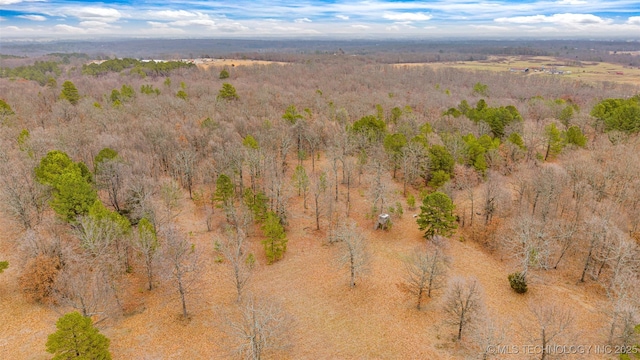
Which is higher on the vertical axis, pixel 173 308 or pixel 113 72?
pixel 113 72

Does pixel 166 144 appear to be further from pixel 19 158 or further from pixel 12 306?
pixel 12 306

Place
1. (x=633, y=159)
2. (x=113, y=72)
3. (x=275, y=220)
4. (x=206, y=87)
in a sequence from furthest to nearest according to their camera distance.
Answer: (x=113, y=72), (x=206, y=87), (x=633, y=159), (x=275, y=220)

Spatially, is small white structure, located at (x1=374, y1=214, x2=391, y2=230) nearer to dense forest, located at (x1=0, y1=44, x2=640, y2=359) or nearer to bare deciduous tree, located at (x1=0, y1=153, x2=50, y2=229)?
dense forest, located at (x1=0, y1=44, x2=640, y2=359)

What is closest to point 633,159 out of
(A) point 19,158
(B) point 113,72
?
(A) point 19,158

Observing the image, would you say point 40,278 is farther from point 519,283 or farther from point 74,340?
point 519,283

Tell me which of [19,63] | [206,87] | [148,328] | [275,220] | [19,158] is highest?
[19,63]

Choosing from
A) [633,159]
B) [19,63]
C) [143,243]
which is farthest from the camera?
[19,63]

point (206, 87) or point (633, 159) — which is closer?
point (633, 159)

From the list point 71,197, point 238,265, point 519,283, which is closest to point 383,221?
point 519,283
